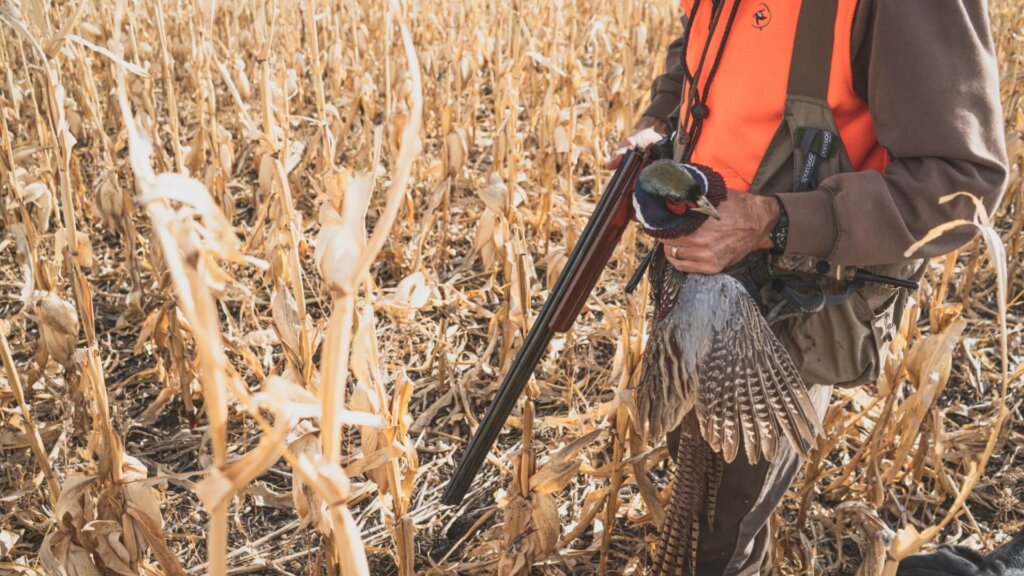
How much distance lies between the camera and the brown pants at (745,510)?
134 centimetres

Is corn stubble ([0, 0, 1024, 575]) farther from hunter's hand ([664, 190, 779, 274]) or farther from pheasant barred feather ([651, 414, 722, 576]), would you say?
hunter's hand ([664, 190, 779, 274])

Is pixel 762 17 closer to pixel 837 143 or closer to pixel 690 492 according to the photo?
pixel 837 143

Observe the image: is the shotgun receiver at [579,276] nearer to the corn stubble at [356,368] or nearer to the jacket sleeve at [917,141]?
the corn stubble at [356,368]

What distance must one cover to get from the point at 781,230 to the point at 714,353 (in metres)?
0.21

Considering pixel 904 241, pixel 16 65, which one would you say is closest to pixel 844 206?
pixel 904 241

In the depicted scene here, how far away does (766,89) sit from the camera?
1.14 meters

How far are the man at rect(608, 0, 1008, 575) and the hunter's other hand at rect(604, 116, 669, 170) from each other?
0.14m

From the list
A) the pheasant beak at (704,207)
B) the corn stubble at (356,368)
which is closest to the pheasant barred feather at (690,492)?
the corn stubble at (356,368)

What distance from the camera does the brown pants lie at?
4.40 ft

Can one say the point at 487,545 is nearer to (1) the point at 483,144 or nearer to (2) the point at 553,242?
(2) the point at 553,242

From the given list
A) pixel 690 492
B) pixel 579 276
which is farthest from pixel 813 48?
pixel 690 492

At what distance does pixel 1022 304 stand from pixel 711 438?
2.23 metres

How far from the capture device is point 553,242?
316 cm

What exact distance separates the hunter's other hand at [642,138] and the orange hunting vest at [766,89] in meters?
A: 0.20
